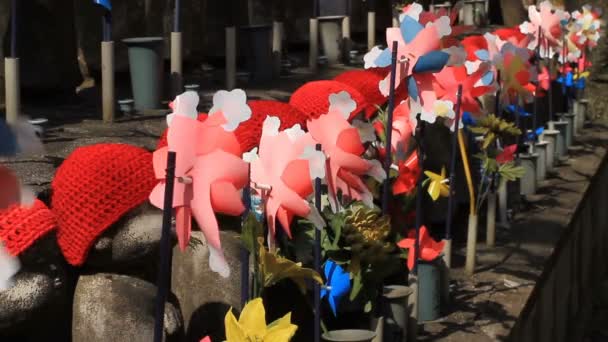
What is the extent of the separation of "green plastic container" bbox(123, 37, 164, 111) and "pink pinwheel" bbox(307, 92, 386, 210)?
289 centimetres

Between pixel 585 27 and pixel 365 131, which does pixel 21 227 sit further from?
pixel 585 27

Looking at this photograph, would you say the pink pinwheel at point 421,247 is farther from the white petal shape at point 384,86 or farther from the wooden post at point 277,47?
the wooden post at point 277,47

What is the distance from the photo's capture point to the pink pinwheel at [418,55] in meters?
4.11

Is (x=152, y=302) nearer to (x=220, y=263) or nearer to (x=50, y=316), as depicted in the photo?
(x=50, y=316)

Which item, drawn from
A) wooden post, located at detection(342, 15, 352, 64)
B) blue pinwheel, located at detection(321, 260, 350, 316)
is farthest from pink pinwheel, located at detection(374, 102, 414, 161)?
wooden post, located at detection(342, 15, 352, 64)

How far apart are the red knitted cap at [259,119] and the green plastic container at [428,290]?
88 cm

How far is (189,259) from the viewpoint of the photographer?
3535 mm

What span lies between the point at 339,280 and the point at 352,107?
2.38ft

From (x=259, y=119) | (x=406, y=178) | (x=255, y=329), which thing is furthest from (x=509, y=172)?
(x=255, y=329)

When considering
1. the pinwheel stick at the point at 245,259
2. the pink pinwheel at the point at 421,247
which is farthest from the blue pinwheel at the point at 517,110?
the pinwheel stick at the point at 245,259

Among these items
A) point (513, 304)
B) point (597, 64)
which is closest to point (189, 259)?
point (513, 304)

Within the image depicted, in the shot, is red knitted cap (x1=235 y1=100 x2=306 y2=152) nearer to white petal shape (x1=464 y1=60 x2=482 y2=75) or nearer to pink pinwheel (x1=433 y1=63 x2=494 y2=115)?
pink pinwheel (x1=433 y1=63 x2=494 y2=115)

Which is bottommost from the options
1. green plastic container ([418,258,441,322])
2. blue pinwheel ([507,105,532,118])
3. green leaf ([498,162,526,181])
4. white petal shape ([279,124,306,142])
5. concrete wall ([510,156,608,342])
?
concrete wall ([510,156,608,342])

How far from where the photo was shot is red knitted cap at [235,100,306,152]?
3.59 meters
